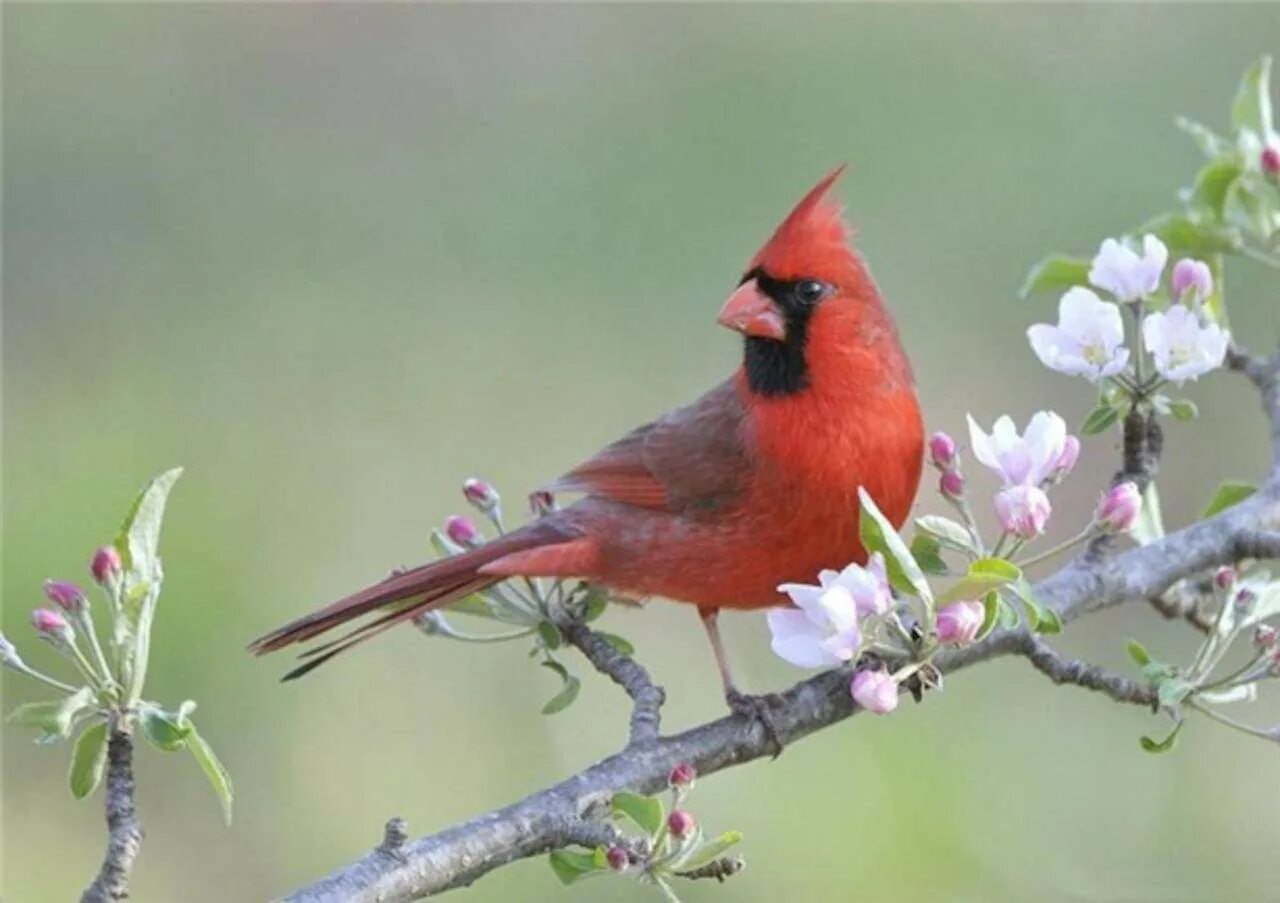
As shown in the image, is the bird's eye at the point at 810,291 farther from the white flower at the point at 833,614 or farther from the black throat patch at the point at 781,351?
the white flower at the point at 833,614

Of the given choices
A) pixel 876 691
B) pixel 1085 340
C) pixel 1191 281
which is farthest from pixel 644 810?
pixel 1191 281

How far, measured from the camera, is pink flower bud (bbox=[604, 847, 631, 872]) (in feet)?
5.43

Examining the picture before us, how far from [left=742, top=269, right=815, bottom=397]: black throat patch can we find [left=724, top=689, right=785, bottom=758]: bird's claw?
547mm

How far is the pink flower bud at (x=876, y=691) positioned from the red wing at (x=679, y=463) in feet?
3.00

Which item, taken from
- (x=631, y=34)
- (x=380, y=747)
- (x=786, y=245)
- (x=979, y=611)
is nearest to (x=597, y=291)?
(x=631, y=34)

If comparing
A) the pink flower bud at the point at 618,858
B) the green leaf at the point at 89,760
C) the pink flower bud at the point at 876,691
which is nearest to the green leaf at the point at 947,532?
the pink flower bud at the point at 876,691

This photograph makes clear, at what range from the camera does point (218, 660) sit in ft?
13.6

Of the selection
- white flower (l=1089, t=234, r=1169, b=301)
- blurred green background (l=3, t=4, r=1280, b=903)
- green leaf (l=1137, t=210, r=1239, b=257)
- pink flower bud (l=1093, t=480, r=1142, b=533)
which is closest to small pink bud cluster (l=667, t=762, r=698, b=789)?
pink flower bud (l=1093, t=480, r=1142, b=533)

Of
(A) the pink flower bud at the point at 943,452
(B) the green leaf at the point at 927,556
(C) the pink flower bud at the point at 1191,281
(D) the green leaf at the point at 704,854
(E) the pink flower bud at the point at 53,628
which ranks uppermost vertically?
(C) the pink flower bud at the point at 1191,281

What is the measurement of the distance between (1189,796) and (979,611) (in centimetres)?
238

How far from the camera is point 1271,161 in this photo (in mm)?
2273

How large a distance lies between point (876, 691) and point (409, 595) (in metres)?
0.81

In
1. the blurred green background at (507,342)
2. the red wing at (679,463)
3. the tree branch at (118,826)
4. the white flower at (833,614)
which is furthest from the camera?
the blurred green background at (507,342)

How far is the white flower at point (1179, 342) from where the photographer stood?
2.06m
